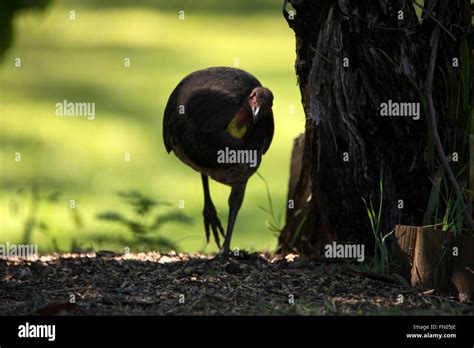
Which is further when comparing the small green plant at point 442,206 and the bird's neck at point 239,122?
the bird's neck at point 239,122

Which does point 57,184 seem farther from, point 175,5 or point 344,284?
point 175,5

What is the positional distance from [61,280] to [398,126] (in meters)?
2.07

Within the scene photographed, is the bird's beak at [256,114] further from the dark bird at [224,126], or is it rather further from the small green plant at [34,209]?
the small green plant at [34,209]

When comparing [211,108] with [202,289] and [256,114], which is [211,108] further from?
[202,289]

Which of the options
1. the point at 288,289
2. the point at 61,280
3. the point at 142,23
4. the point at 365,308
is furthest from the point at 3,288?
the point at 142,23

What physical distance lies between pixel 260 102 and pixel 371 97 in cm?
78

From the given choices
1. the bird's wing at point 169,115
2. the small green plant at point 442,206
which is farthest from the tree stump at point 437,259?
the bird's wing at point 169,115

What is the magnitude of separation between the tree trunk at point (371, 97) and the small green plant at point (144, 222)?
4.81 feet

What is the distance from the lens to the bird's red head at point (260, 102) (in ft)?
20.2

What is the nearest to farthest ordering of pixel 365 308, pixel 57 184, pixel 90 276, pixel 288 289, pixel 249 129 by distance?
pixel 365 308 → pixel 288 289 → pixel 90 276 → pixel 249 129 → pixel 57 184

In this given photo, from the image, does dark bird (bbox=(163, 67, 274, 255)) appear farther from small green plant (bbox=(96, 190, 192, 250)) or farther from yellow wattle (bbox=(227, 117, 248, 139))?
small green plant (bbox=(96, 190, 192, 250))

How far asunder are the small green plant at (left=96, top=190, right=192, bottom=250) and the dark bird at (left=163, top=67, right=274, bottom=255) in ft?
1.47

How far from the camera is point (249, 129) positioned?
249 inches

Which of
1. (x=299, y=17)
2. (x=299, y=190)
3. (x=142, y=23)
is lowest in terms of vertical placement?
(x=299, y=190)
